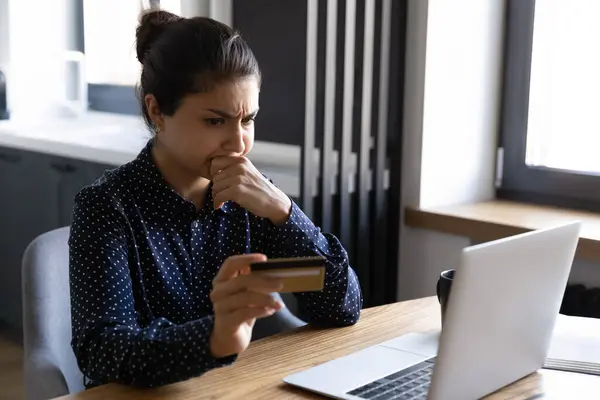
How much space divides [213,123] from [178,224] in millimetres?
200

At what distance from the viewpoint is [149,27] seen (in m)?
1.49

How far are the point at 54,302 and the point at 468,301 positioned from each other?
32.8 inches

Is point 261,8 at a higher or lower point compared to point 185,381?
higher

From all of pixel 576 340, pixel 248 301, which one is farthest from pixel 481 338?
pixel 576 340

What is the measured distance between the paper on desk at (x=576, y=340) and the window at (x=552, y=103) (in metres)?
A: 0.85

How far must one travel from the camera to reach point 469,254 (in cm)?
97

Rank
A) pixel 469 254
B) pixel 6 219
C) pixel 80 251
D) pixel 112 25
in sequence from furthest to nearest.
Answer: pixel 112 25 → pixel 6 219 → pixel 80 251 → pixel 469 254

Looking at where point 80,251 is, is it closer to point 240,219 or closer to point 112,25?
point 240,219

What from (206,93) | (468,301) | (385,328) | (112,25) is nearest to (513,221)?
(385,328)

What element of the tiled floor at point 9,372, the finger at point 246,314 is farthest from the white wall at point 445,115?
the finger at point 246,314

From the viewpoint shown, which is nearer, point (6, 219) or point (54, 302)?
point (54, 302)

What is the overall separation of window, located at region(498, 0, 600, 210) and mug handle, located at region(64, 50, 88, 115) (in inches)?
49.1

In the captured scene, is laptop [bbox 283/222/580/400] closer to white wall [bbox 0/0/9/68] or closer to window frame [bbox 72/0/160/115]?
white wall [bbox 0/0/9/68]

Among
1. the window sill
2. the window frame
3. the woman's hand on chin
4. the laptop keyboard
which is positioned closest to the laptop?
the laptop keyboard
